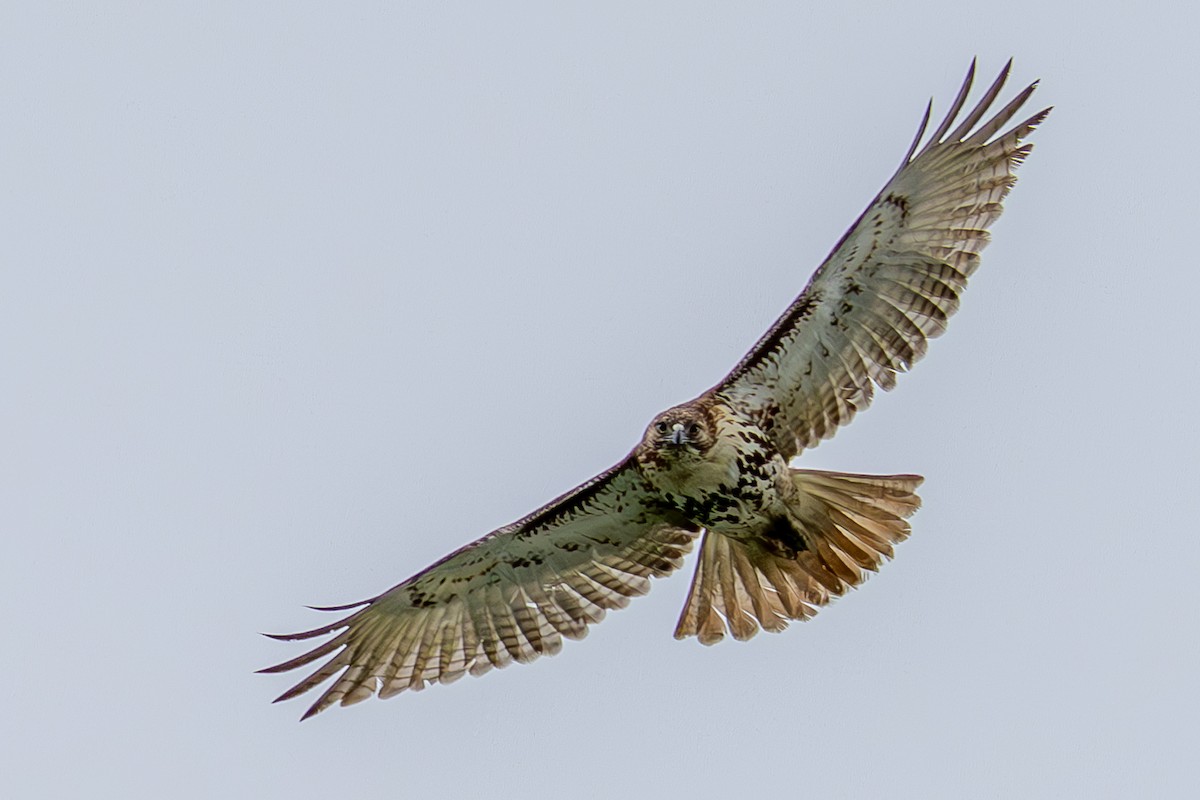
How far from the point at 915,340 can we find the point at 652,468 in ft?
6.27

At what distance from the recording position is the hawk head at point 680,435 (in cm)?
1288

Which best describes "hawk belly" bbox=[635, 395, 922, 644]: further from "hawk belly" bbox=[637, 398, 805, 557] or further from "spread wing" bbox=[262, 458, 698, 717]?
"spread wing" bbox=[262, 458, 698, 717]

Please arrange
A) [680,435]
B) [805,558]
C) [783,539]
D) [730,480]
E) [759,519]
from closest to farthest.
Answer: [680,435] → [730,480] → [759,519] → [783,539] → [805,558]

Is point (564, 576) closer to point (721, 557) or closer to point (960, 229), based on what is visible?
point (721, 557)

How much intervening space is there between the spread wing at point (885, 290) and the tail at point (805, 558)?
441 mm

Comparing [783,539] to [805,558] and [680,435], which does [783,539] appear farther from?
[680,435]

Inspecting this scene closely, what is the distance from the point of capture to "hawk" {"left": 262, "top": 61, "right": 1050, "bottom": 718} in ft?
43.4

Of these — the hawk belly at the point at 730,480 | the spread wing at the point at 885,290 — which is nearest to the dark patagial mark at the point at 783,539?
the hawk belly at the point at 730,480

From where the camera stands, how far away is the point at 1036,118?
13.2 meters

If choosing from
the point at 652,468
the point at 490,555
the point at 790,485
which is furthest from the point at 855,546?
the point at 490,555

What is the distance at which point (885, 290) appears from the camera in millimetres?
13562

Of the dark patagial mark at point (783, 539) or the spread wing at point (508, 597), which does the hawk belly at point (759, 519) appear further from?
the spread wing at point (508, 597)

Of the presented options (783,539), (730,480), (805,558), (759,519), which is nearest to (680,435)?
(730,480)

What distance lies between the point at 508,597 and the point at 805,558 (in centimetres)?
200
